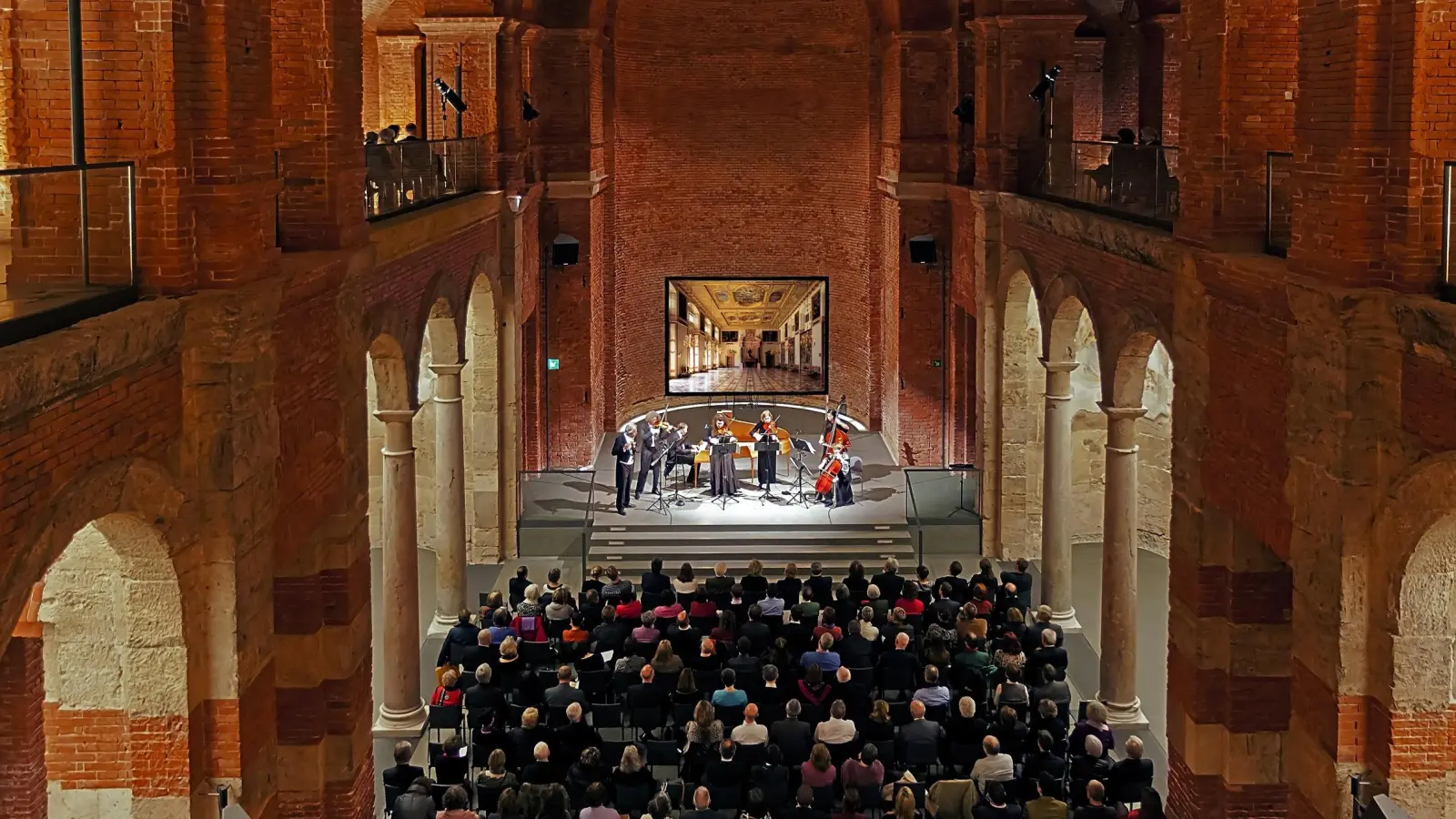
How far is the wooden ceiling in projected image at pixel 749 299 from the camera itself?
106ft

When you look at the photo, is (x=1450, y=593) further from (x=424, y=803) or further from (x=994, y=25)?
(x=994, y=25)

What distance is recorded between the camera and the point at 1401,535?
9.56 meters

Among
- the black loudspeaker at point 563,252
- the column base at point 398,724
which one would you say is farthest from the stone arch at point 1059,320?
the black loudspeaker at point 563,252

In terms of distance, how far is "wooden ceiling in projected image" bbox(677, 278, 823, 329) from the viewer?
3244 centimetres

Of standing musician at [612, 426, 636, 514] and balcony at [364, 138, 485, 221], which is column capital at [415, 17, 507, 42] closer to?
balcony at [364, 138, 485, 221]

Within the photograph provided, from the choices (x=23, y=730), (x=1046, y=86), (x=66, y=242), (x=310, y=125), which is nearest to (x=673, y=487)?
(x=1046, y=86)

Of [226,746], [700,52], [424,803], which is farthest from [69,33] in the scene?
[700,52]

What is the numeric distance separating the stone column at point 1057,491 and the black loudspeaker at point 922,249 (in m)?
7.28

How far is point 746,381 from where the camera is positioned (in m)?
32.4

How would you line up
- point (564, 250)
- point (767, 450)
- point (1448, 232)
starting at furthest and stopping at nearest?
point (564, 250) → point (767, 450) → point (1448, 232)

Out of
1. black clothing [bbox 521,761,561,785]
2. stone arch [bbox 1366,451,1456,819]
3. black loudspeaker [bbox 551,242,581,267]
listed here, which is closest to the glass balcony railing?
stone arch [bbox 1366,451,1456,819]

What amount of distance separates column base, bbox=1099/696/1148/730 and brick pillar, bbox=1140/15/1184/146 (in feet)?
37.5

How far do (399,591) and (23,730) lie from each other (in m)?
6.68

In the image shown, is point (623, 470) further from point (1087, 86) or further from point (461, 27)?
point (1087, 86)
